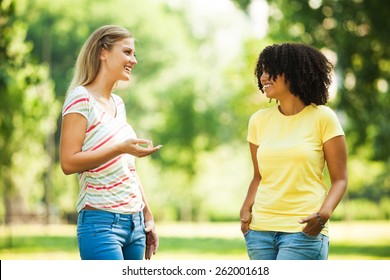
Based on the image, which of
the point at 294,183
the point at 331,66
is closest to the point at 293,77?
the point at 331,66

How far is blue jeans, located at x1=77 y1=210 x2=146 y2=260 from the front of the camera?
3.61 metres

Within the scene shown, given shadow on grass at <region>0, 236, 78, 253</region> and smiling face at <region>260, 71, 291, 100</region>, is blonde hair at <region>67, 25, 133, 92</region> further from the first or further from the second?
shadow on grass at <region>0, 236, 78, 253</region>

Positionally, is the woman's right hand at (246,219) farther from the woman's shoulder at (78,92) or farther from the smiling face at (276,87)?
the woman's shoulder at (78,92)

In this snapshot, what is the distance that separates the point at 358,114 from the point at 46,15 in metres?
24.7

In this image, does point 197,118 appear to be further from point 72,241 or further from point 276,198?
point 276,198

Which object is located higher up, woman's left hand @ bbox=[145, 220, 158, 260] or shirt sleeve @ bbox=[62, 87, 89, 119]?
shirt sleeve @ bbox=[62, 87, 89, 119]

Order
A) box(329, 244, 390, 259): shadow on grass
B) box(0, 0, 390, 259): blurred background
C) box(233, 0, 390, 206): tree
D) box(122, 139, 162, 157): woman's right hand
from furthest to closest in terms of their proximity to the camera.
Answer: box(0, 0, 390, 259): blurred background → box(233, 0, 390, 206): tree → box(329, 244, 390, 259): shadow on grass → box(122, 139, 162, 157): woman's right hand

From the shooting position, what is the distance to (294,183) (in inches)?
145

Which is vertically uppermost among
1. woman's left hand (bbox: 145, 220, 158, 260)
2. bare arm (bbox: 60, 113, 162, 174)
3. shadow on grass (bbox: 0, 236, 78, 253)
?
bare arm (bbox: 60, 113, 162, 174)

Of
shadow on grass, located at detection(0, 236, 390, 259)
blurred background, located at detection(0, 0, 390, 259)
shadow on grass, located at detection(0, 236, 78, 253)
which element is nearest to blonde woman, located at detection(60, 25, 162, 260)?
shadow on grass, located at detection(0, 236, 390, 259)

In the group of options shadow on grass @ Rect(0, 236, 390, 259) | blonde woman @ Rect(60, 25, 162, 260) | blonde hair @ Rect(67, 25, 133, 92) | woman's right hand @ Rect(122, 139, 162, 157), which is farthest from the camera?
shadow on grass @ Rect(0, 236, 390, 259)

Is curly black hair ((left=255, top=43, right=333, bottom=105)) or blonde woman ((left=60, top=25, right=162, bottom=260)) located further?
curly black hair ((left=255, top=43, right=333, bottom=105))

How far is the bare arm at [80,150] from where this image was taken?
3498mm

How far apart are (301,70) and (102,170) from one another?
3.86 feet
